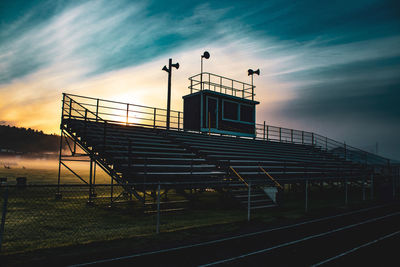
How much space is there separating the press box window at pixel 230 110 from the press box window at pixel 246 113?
2.21 feet

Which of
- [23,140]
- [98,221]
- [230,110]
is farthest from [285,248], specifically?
[23,140]

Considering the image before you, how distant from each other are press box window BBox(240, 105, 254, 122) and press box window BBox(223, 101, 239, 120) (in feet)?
Result: 2.21

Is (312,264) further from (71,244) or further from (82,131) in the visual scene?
(82,131)

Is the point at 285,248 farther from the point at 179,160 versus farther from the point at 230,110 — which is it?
the point at 230,110

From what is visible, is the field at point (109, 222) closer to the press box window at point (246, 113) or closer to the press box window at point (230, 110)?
the press box window at point (230, 110)

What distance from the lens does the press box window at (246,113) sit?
78.2ft

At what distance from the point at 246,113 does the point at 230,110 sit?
2.07 m

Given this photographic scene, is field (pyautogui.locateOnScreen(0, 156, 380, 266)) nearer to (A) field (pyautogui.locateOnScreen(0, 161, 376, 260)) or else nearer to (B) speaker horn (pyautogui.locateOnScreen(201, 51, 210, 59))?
(A) field (pyautogui.locateOnScreen(0, 161, 376, 260))

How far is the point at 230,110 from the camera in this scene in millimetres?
22906

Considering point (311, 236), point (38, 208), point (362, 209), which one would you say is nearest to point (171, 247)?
point (311, 236)

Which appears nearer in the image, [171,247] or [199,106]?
[171,247]

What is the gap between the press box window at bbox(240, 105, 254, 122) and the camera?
23.8m

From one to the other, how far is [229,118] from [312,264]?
60.0 feet

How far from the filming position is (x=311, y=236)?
6.98 m
